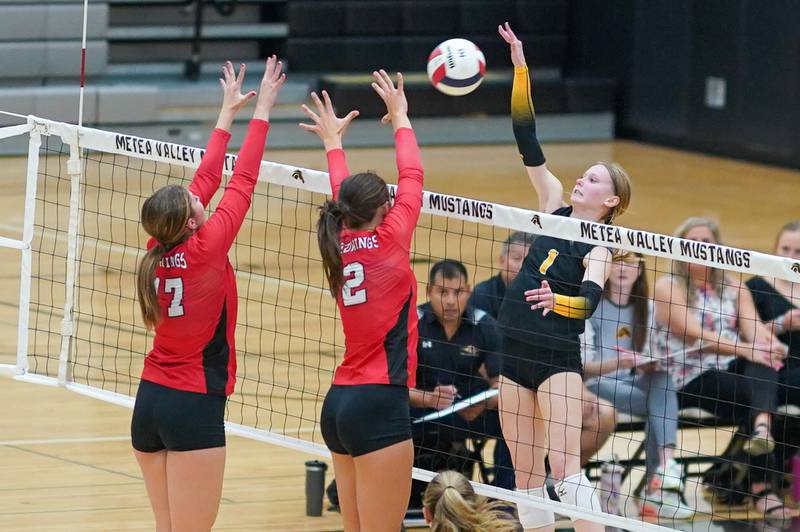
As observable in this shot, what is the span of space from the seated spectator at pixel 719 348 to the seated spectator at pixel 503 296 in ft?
1.44

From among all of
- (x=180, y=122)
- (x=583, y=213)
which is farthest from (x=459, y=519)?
(x=180, y=122)

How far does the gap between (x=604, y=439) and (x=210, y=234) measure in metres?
2.79

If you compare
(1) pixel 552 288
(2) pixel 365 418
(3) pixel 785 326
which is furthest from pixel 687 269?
(2) pixel 365 418

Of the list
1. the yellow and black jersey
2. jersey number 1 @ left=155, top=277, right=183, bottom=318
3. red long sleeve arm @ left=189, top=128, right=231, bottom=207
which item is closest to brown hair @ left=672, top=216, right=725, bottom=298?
the yellow and black jersey

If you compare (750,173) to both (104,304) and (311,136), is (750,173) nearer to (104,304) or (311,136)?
(311,136)

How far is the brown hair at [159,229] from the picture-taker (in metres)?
4.41

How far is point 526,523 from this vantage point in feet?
17.7

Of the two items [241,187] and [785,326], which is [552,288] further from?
[785,326]

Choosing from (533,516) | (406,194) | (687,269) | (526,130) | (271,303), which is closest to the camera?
(406,194)

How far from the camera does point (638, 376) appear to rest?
6.88 meters

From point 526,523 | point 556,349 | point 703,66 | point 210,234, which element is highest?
point 703,66

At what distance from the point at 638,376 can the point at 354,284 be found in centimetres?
284

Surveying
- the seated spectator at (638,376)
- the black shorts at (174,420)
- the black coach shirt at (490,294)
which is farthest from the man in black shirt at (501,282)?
the black shorts at (174,420)

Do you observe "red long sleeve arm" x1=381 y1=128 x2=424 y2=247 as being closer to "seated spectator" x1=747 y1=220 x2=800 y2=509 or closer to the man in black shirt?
the man in black shirt
